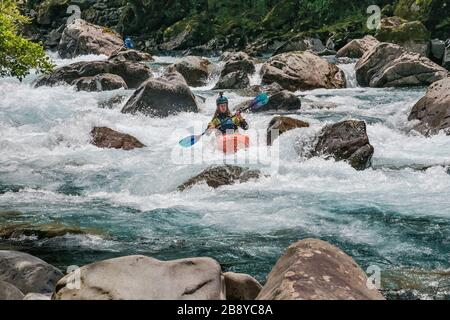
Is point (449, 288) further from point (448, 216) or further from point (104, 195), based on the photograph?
point (104, 195)

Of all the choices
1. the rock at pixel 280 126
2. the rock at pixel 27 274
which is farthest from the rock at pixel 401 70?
the rock at pixel 27 274

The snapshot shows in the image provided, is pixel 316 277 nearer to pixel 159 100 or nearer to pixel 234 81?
pixel 159 100

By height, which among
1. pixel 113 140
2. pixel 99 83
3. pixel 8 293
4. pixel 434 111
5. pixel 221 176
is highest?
pixel 99 83

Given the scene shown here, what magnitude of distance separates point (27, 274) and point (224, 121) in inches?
313

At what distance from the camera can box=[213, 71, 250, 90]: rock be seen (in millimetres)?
21562

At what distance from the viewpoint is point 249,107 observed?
15344 millimetres

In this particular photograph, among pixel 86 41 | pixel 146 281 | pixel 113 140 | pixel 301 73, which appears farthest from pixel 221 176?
pixel 86 41

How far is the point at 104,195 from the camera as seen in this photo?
1050cm

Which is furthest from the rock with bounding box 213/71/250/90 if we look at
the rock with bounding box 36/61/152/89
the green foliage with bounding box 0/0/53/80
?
the green foliage with bounding box 0/0/53/80

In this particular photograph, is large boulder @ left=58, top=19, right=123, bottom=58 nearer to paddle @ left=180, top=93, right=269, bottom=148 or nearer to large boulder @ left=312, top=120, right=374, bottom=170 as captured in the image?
paddle @ left=180, top=93, right=269, bottom=148

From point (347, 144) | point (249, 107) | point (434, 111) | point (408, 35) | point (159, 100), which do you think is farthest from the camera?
point (408, 35)
